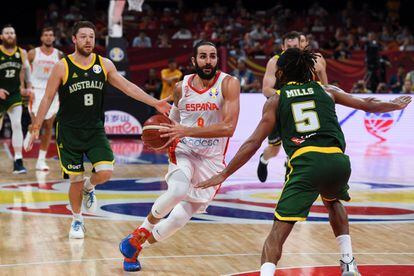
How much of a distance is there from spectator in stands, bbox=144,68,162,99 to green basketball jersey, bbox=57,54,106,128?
10331mm

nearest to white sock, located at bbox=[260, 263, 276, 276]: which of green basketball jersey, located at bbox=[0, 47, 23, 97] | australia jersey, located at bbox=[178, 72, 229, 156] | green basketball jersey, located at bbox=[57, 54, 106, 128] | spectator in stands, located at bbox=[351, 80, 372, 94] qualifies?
australia jersey, located at bbox=[178, 72, 229, 156]

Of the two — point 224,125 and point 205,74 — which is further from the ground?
point 205,74

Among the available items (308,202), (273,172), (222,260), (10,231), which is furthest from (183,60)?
(308,202)

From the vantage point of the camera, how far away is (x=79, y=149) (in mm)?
7109

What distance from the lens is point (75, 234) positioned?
23.2 ft

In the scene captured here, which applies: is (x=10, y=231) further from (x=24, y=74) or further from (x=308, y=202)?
(x=24, y=74)

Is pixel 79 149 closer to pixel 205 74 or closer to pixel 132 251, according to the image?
pixel 132 251

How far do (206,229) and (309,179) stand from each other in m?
2.82

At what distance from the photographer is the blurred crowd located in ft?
60.4

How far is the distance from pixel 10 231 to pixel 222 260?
2287 mm

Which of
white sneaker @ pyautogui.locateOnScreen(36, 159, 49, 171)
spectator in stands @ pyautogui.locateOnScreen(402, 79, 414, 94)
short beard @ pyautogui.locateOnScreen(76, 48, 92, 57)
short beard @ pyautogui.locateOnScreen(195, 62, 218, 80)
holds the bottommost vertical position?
white sneaker @ pyautogui.locateOnScreen(36, 159, 49, 171)

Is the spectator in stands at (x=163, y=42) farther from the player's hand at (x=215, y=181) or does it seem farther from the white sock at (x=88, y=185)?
the player's hand at (x=215, y=181)

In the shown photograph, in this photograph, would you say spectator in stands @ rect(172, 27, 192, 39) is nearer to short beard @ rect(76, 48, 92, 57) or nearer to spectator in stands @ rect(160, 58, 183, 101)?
spectator in stands @ rect(160, 58, 183, 101)

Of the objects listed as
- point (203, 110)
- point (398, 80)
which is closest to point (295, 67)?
point (203, 110)
